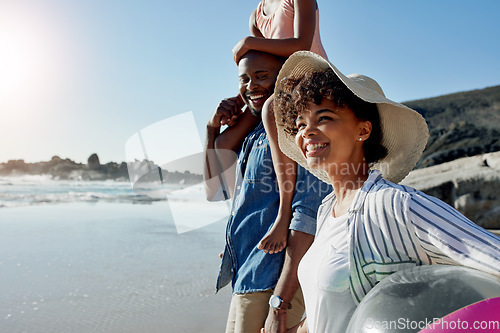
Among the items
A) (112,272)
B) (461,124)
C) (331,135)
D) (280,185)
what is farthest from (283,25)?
(461,124)

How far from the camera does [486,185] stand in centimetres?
792

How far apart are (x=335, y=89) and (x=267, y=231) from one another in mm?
731

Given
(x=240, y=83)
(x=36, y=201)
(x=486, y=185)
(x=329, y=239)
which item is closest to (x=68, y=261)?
(x=240, y=83)

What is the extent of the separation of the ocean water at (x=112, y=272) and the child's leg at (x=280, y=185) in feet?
3.58

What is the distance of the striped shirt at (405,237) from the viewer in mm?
988

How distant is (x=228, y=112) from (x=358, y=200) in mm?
1180

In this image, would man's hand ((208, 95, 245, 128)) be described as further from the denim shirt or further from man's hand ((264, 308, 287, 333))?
man's hand ((264, 308, 287, 333))

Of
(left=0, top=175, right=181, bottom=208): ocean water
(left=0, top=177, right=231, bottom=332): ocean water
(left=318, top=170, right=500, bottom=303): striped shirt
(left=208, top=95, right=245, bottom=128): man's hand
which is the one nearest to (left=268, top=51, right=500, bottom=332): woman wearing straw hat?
(left=318, top=170, right=500, bottom=303): striped shirt

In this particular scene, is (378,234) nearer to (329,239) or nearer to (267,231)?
(329,239)

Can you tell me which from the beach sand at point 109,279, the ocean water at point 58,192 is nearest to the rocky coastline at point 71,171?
the ocean water at point 58,192

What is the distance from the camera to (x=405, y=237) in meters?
1.09

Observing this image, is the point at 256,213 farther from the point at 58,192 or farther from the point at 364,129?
the point at 58,192

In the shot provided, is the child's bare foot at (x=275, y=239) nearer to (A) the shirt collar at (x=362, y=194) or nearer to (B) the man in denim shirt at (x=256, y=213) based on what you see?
(B) the man in denim shirt at (x=256, y=213)

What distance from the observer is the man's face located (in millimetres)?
1978
